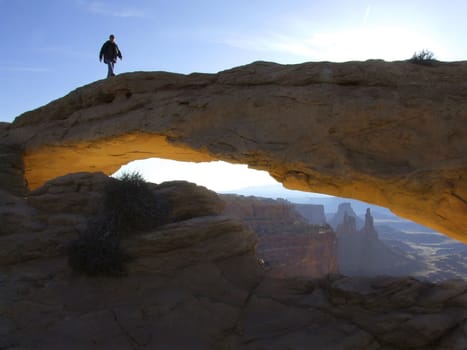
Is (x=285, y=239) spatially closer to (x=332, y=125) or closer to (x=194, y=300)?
(x=332, y=125)

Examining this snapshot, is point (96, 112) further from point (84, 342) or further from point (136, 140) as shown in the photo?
point (84, 342)

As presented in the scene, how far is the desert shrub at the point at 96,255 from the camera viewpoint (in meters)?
8.48

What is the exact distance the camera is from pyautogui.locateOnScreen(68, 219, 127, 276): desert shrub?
848 centimetres

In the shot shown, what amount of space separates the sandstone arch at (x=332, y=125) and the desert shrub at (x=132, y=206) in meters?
1.67

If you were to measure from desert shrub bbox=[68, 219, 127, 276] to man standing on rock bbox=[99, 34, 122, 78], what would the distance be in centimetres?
725

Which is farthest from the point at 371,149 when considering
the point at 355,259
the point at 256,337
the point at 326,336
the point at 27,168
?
the point at 355,259

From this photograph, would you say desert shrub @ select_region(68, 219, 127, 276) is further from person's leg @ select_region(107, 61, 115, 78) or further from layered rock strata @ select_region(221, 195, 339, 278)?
layered rock strata @ select_region(221, 195, 339, 278)

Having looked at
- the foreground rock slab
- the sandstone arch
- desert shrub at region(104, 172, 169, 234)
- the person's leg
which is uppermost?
the person's leg

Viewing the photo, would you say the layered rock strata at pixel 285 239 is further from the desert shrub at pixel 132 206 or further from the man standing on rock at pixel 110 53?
the desert shrub at pixel 132 206

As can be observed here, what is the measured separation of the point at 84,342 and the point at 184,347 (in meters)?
1.81

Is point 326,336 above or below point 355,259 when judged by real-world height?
above

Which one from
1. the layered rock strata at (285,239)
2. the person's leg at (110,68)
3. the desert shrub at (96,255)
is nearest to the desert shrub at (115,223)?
the desert shrub at (96,255)

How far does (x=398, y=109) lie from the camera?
8195 millimetres

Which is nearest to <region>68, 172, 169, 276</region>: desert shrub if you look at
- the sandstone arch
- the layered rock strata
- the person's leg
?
the sandstone arch
